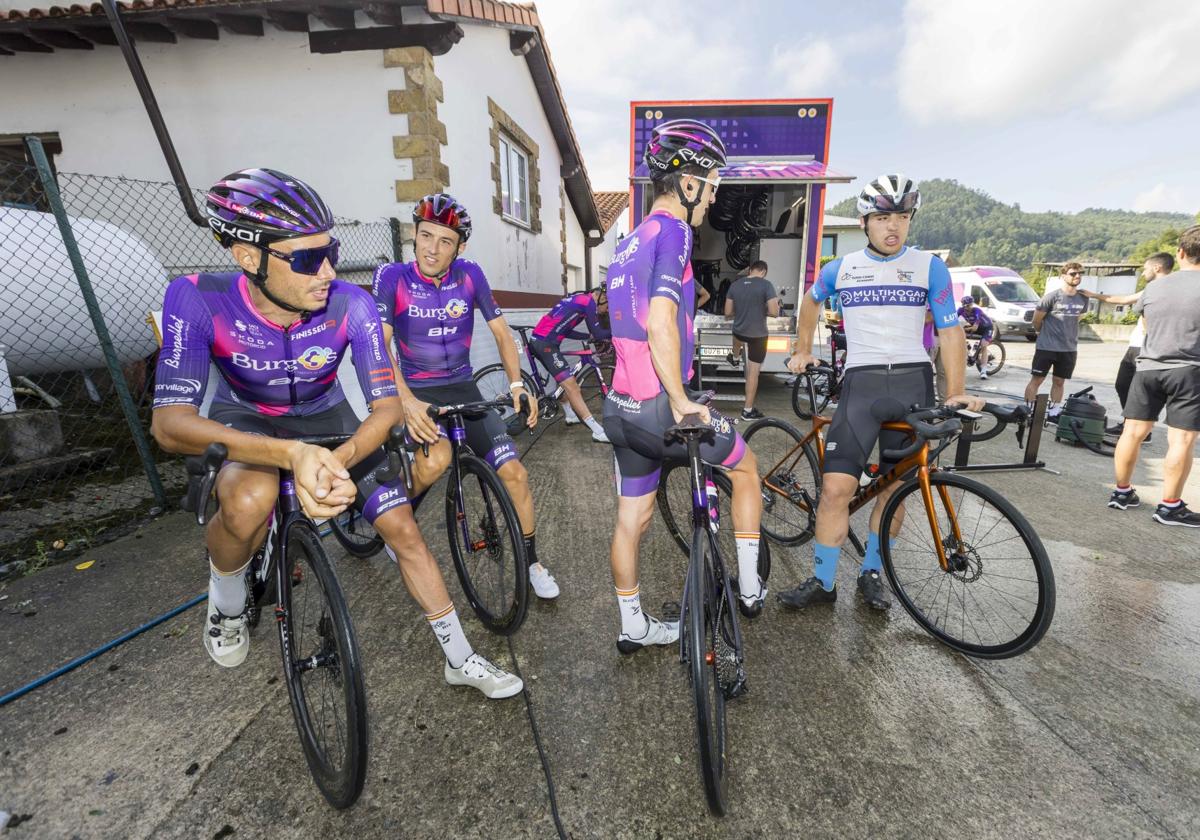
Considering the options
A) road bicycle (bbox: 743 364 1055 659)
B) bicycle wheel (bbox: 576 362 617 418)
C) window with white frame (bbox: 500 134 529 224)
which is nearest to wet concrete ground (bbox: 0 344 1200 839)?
road bicycle (bbox: 743 364 1055 659)

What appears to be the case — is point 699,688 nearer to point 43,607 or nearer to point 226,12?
point 43,607

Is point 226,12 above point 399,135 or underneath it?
above

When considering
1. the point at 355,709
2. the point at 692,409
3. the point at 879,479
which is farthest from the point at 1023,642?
the point at 355,709

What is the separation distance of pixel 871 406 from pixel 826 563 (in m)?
0.90

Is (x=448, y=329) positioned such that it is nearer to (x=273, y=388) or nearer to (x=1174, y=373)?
(x=273, y=388)

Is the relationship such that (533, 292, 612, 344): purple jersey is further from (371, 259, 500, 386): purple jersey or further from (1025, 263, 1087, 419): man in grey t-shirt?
(1025, 263, 1087, 419): man in grey t-shirt

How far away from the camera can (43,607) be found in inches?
123

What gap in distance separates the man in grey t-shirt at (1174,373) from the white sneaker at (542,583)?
15.3ft

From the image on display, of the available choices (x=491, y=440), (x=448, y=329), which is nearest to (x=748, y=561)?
(x=491, y=440)

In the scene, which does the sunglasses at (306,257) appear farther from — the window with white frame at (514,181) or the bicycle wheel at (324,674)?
the window with white frame at (514,181)

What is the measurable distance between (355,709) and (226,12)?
280 inches

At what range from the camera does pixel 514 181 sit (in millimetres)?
9852

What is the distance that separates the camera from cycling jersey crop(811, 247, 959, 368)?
9.30ft

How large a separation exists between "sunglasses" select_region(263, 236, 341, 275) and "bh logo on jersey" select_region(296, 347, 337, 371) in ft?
1.28
